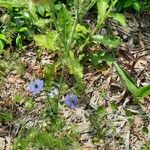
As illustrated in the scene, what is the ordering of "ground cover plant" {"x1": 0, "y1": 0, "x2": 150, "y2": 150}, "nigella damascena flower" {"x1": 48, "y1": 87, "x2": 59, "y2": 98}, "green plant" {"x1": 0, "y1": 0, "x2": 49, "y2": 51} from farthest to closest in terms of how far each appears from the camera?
"green plant" {"x1": 0, "y1": 0, "x2": 49, "y2": 51}
"nigella damascena flower" {"x1": 48, "y1": 87, "x2": 59, "y2": 98}
"ground cover plant" {"x1": 0, "y1": 0, "x2": 150, "y2": 150}

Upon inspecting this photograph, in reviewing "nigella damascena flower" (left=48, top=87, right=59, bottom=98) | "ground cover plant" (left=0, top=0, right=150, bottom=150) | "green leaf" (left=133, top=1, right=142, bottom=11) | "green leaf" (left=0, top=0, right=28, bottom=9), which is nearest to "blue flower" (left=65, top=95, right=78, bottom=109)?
"ground cover plant" (left=0, top=0, right=150, bottom=150)

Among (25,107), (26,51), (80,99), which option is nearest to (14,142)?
(25,107)

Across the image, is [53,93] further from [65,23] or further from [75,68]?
[65,23]

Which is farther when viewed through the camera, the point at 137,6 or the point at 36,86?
the point at 137,6

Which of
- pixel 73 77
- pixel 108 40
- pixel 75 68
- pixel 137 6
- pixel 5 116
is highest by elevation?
pixel 137 6

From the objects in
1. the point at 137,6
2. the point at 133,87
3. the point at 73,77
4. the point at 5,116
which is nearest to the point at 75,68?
the point at 73,77

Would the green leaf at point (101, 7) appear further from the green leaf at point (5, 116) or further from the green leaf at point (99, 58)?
the green leaf at point (5, 116)

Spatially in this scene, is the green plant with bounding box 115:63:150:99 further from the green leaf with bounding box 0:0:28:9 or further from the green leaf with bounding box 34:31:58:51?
the green leaf with bounding box 0:0:28:9
